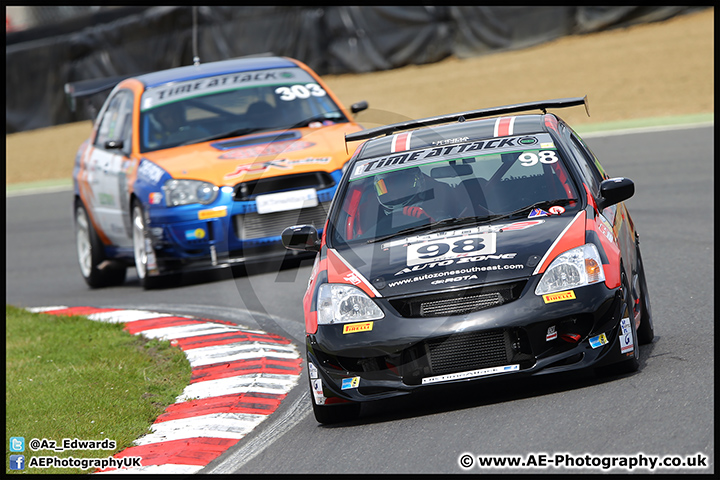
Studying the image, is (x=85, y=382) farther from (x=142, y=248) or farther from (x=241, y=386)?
(x=142, y=248)

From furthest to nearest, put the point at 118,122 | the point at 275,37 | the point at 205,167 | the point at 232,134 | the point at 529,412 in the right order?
the point at 275,37 → the point at 118,122 → the point at 232,134 → the point at 205,167 → the point at 529,412

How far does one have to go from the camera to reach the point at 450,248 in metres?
5.69

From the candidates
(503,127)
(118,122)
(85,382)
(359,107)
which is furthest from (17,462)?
(118,122)

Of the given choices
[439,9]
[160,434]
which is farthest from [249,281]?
[439,9]

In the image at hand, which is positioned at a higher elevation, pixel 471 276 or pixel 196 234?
pixel 471 276

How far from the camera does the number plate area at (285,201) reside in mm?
9898

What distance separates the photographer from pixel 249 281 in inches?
400

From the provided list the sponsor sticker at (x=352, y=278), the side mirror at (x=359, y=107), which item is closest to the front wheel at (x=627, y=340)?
→ the sponsor sticker at (x=352, y=278)

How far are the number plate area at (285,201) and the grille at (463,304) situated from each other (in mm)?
4624

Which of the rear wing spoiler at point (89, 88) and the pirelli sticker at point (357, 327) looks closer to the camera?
the pirelli sticker at point (357, 327)

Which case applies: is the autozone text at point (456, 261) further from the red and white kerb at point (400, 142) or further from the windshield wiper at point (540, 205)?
the red and white kerb at point (400, 142)

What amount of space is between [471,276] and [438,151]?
1.31m

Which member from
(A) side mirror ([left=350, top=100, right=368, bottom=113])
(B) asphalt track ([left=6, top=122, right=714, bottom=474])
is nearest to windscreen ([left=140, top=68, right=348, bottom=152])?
(A) side mirror ([left=350, top=100, right=368, bottom=113])

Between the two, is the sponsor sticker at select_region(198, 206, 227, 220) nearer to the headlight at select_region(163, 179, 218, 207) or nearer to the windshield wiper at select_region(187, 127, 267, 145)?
the headlight at select_region(163, 179, 218, 207)
